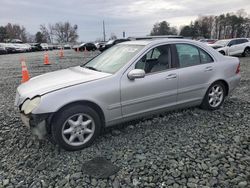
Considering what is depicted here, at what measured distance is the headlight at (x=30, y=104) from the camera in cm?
322

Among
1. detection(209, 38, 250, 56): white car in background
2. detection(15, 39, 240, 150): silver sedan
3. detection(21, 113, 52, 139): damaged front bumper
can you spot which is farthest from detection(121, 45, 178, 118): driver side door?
detection(209, 38, 250, 56): white car in background

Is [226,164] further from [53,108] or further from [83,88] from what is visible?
[53,108]

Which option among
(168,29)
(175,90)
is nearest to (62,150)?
(175,90)

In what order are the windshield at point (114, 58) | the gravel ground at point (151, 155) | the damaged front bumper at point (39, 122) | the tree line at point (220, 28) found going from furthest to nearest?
the tree line at point (220, 28) → the windshield at point (114, 58) → the damaged front bumper at point (39, 122) → the gravel ground at point (151, 155)

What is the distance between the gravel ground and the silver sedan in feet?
0.98

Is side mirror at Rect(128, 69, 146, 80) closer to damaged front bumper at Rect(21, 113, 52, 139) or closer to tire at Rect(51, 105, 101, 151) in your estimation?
tire at Rect(51, 105, 101, 151)

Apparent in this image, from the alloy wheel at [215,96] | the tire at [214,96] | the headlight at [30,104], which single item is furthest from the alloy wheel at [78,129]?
the alloy wheel at [215,96]

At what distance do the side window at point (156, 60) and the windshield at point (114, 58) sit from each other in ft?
0.64

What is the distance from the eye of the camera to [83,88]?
3.40 m

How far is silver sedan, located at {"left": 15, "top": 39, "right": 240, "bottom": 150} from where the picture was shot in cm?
330

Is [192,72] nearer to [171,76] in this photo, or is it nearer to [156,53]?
[171,76]

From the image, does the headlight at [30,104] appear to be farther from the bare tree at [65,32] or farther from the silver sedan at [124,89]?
the bare tree at [65,32]

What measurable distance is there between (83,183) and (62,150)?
2.88 feet

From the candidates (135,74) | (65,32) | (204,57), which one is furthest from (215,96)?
(65,32)
